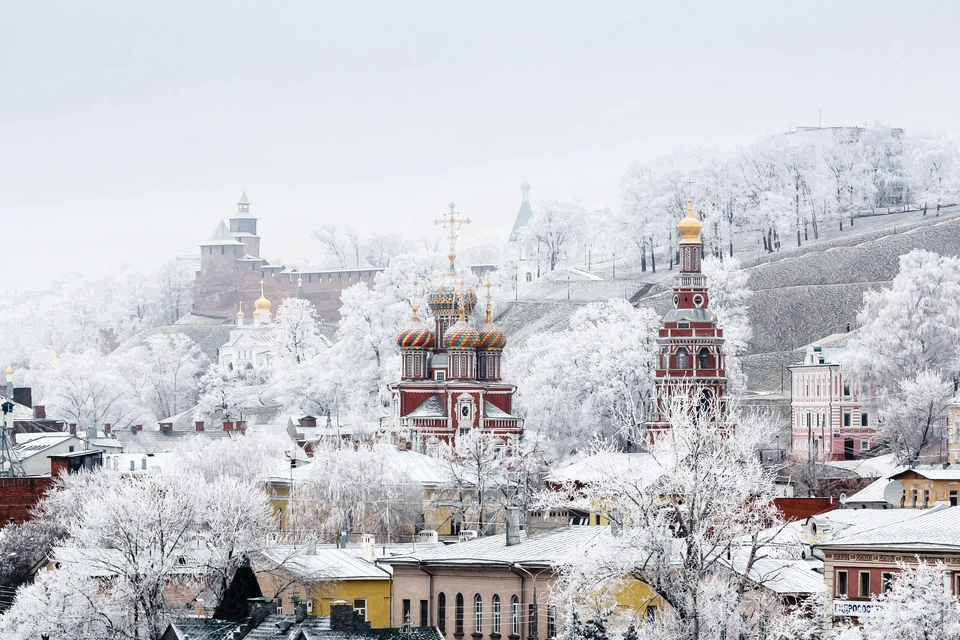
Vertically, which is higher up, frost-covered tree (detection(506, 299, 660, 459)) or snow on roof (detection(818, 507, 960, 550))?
frost-covered tree (detection(506, 299, 660, 459))

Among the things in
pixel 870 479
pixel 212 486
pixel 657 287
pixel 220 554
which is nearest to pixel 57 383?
pixel 657 287

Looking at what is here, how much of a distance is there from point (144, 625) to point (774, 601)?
54.6 feet

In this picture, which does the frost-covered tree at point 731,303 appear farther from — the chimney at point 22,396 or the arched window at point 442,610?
the arched window at point 442,610

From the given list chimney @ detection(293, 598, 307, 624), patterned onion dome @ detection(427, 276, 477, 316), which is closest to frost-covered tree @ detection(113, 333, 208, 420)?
patterned onion dome @ detection(427, 276, 477, 316)

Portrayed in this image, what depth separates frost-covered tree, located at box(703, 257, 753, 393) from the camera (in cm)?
12719

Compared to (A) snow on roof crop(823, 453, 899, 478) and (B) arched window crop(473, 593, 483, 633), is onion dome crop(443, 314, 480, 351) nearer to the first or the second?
(A) snow on roof crop(823, 453, 899, 478)

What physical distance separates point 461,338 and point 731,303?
29.2m

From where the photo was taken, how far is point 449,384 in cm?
11200

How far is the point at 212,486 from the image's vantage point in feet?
250

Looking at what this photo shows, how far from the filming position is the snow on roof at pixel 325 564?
6162cm

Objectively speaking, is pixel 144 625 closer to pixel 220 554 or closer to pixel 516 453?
pixel 220 554

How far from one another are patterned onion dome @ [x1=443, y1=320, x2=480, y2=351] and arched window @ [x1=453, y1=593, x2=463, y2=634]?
5376cm

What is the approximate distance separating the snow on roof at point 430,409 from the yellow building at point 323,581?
4611 centimetres

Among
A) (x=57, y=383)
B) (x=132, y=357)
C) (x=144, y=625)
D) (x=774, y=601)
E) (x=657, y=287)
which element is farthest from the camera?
(x=132, y=357)
